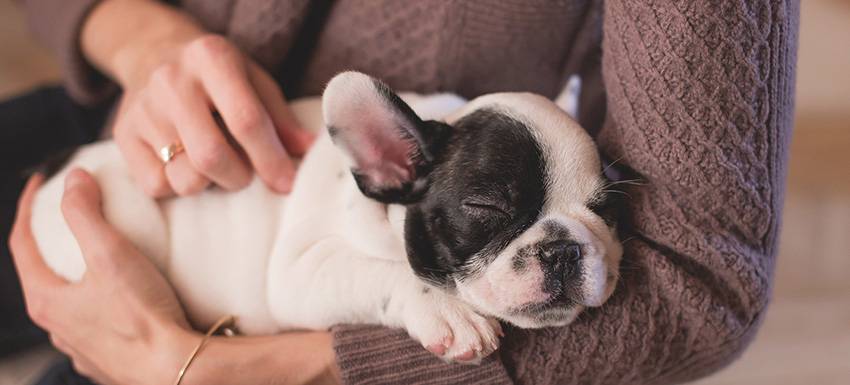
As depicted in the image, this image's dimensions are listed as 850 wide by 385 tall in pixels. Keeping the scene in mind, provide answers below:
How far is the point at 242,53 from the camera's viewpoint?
3.91 ft

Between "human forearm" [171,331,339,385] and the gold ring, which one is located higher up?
the gold ring

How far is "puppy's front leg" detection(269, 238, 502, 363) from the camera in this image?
863 millimetres

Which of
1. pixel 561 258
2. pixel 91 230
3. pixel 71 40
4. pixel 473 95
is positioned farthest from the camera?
pixel 71 40

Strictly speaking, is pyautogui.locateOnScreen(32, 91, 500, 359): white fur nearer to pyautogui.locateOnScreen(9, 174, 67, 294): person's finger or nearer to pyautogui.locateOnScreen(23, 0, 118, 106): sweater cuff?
pyautogui.locateOnScreen(9, 174, 67, 294): person's finger

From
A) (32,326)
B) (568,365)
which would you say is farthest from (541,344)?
(32,326)

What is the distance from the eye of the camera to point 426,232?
0.89 meters

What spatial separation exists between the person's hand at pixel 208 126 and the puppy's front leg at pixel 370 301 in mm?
153

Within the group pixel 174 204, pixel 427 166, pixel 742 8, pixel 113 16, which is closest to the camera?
pixel 742 8

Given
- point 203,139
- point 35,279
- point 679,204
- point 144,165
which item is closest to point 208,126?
point 203,139

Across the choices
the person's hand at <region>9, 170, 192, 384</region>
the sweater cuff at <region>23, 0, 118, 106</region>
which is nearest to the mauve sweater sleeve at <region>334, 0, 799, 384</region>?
the person's hand at <region>9, 170, 192, 384</region>

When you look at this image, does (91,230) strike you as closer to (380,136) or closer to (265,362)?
(265,362)

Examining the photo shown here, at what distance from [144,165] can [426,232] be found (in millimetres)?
476

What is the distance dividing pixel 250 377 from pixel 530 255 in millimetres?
414

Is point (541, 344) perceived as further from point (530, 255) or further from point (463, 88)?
point (463, 88)
